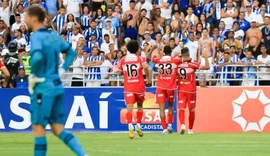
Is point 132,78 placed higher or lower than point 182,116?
higher

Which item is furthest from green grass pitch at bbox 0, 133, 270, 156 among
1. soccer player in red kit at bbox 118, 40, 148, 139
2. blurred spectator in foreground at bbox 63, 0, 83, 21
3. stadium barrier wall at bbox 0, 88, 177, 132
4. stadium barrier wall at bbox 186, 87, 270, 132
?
blurred spectator in foreground at bbox 63, 0, 83, 21

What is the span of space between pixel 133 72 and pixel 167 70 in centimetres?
165

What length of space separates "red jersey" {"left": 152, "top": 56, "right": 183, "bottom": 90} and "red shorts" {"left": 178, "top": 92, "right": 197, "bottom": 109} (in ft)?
1.20

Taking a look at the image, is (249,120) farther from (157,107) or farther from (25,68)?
(25,68)

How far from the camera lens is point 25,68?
28.7 meters

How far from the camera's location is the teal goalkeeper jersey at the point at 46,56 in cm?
1277

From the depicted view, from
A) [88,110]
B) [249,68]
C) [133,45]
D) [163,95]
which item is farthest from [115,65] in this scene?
[133,45]

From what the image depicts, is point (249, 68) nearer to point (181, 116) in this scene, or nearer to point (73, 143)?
point (181, 116)

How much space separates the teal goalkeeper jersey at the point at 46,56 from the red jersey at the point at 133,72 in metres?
9.85

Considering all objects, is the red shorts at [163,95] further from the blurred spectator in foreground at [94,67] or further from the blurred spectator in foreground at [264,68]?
the blurred spectator in foreground at [264,68]

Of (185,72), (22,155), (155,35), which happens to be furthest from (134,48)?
(155,35)

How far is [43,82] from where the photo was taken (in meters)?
12.9

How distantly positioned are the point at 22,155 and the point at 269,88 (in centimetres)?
1128

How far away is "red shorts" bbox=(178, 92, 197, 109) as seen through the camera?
24.8 m
